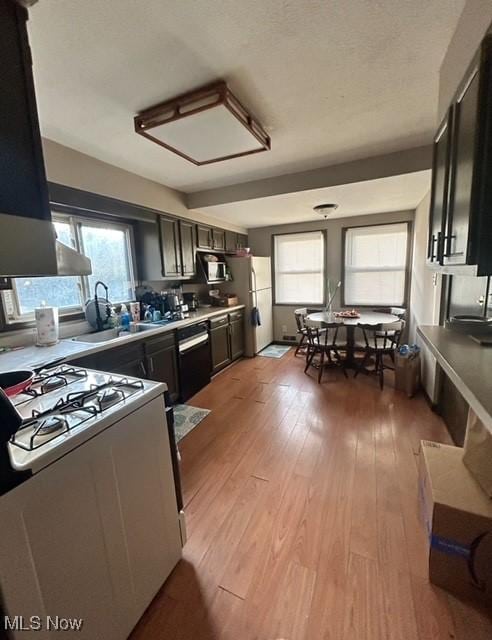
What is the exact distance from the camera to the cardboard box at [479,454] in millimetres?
1269

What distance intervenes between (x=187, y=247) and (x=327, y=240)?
2603 mm

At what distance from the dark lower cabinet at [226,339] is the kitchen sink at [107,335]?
1057 millimetres

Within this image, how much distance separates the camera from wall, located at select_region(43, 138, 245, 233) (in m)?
2.14

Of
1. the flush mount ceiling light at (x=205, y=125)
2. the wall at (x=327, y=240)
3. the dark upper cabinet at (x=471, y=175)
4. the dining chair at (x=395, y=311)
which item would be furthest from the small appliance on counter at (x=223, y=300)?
the dark upper cabinet at (x=471, y=175)

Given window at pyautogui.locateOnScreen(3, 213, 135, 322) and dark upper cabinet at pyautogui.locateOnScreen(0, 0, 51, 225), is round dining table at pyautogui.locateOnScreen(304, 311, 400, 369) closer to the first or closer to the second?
window at pyautogui.locateOnScreen(3, 213, 135, 322)

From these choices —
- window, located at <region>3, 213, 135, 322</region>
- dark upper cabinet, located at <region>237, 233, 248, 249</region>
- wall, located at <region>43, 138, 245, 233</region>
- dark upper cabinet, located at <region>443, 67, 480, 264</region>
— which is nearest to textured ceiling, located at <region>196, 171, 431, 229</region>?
dark upper cabinet, located at <region>237, 233, 248, 249</region>

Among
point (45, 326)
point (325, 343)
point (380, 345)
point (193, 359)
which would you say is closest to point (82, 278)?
point (45, 326)

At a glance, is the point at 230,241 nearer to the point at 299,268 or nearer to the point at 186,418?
the point at 299,268

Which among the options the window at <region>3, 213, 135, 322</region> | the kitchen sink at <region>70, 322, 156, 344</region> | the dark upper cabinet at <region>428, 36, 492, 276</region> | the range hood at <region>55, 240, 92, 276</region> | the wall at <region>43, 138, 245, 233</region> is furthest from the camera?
the kitchen sink at <region>70, 322, 156, 344</region>

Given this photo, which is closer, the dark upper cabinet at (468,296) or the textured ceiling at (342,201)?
the dark upper cabinet at (468,296)

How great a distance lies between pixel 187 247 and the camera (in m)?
3.65

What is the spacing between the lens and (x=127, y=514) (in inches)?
43.1

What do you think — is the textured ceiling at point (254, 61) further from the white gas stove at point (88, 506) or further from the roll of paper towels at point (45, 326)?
A: the white gas stove at point (88, 506)

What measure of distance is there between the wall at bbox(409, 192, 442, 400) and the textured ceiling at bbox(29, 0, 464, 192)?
1.40 metres
